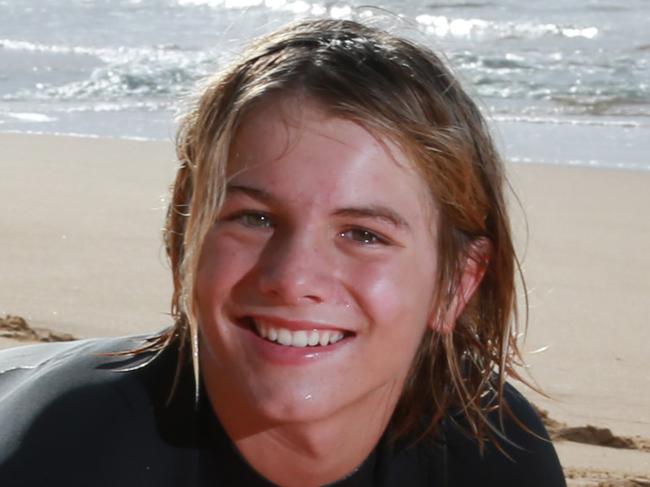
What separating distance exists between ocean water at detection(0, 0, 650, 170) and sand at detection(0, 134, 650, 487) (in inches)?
26.1

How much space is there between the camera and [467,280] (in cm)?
239

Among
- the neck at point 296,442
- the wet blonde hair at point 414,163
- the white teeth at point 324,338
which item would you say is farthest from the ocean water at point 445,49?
the white teeth at point 324,338

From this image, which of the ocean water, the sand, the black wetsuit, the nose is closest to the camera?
the nose

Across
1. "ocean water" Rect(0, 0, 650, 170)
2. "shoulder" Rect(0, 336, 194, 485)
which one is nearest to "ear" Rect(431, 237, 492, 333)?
"shoulder" Rect(0, 336, 194, 485)

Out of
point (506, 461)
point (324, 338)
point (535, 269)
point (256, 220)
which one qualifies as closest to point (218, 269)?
point (256, 220)

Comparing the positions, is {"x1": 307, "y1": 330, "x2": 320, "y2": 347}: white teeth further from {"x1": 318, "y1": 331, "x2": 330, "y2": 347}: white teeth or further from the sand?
the sand

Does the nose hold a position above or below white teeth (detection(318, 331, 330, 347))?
above

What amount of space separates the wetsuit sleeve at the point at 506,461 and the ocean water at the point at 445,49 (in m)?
3.56

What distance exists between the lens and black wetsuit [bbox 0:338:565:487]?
213 cm

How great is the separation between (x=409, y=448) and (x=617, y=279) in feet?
10.0

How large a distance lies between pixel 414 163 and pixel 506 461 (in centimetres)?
65

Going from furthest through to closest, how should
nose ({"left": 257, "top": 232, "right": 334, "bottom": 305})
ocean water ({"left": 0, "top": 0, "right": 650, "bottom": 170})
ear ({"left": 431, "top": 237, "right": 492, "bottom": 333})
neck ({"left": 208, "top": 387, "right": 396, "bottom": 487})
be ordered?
ocean water ({"left": 0, "top": 0, "right": 650, "bottom": 170}) < ear ({"left": 431, "top": 237, "right": 492, "bottom": 333}) < neck ({"left": 208, "top": 387, "right": 396, "bottom": 487}) < nose ({"left": 257, "top": 232, "right": 334, "bottom": 305})

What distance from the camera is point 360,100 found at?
2.06m

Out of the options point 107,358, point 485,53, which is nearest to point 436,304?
point 107,358
